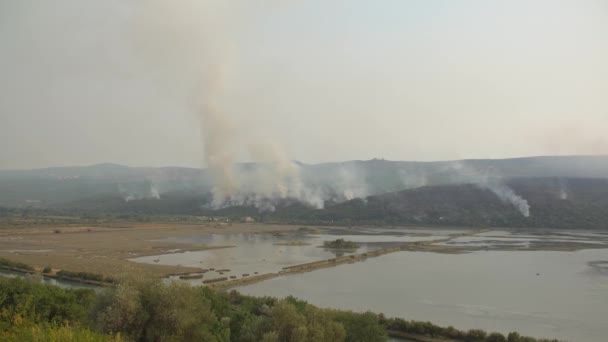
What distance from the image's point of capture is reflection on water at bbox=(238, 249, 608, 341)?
2230 cm

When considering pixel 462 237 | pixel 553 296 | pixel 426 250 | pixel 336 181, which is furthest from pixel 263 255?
pixel 336 181

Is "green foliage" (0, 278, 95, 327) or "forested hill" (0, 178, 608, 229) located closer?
"green foliage" (0, 278, 95, 327)

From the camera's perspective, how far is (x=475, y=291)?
2892 centimetres

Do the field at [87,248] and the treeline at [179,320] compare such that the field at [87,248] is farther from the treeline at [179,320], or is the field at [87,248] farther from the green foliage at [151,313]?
the green foliage at [151,313]

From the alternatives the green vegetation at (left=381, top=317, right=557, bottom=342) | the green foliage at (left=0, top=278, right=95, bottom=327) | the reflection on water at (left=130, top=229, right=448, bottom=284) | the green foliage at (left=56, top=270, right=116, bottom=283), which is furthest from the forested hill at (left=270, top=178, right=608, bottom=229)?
the green foliage at (left=0, top=278, right=95, bottom=327)

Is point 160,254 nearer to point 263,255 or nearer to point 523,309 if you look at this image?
point 263,255

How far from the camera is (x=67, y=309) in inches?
730

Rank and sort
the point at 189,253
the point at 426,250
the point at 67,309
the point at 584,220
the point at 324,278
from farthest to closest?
the point at 584,220 < the point at 426,250 < the point at 189,253 < the point at 324,278 < the point at 67,309

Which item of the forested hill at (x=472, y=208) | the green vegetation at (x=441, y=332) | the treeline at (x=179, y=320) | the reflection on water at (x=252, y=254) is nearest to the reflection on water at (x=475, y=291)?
the green vegetation at (x=441, y=332)

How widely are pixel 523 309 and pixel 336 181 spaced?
134 metres

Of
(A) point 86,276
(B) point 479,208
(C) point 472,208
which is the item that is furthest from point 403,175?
(A) point 86,276

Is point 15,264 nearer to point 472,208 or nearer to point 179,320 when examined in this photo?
point 179,320

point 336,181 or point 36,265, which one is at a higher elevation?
point 336,181

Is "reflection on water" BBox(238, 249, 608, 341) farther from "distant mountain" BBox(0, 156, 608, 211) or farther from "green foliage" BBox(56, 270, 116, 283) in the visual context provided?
"distant mountain" BBox(0, 156, 608, 211)
